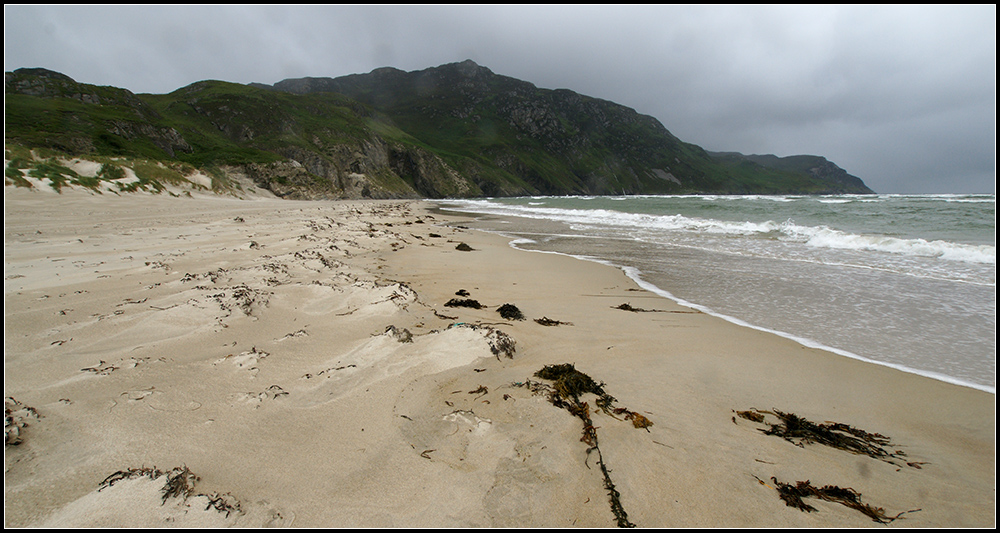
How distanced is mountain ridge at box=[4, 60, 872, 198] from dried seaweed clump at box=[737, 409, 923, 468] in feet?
139

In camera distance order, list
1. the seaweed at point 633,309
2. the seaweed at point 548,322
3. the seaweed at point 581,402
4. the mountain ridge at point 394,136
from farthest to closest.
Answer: the mountain ridge at point 394,136 < the seaweed at point 633,309 < the seaweed at point 548,322 < the seaweed at point 581,402

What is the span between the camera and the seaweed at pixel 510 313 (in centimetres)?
445

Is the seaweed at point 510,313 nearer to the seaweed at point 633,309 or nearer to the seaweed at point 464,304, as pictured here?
the seaweed at point 464,304

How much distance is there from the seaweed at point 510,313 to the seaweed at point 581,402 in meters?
1.44

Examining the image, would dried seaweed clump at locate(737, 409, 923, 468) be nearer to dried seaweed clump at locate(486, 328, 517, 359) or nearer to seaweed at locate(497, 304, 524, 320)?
dried seaweed clump at locate(486, 328, 517, 359)

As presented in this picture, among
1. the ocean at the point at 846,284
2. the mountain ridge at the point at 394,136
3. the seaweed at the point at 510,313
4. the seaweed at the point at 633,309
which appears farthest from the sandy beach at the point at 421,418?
the mountain ridge at the point at 394,136

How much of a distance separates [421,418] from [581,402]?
1.03m

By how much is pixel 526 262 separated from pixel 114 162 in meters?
21.7

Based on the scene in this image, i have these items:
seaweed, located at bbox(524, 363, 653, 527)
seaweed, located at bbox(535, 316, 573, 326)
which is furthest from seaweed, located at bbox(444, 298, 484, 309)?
seaweed, located at bbox(524, 363, 653, 527)

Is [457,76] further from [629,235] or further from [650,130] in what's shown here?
[629,235]

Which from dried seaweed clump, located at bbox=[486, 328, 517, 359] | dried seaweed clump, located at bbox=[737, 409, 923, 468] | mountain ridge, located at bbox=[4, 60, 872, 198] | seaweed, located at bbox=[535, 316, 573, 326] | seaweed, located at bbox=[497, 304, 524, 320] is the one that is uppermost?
mountain ridge, located at bbox=[4, 60, 872, 198]

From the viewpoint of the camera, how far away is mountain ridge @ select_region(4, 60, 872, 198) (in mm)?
38969

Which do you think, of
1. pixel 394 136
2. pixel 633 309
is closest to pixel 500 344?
pixel 633 309

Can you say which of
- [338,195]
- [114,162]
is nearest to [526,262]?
[114,162]
